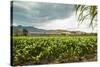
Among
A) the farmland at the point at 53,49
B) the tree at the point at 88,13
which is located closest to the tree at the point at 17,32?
the farmland at the point at 53,49

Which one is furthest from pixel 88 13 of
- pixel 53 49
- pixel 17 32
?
pixel 17 32

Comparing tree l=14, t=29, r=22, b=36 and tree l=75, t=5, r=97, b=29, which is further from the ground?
tree l=75, t=5, r=97, b=29

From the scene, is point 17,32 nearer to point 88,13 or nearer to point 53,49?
point 53,49

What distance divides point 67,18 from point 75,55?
0.50m

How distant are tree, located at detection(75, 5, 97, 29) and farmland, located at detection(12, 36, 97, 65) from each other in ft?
0.72

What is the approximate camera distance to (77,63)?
2.77 m

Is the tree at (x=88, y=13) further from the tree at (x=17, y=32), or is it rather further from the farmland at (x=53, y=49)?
the tree at (x=17, y=32)

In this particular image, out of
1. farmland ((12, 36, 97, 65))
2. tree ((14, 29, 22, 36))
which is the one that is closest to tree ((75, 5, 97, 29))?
farmland ((12, 36, 97, 65))

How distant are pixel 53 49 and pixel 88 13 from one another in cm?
70

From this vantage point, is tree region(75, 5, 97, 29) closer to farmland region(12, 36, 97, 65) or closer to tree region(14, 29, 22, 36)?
farmland region(12, 36, 97, 65)

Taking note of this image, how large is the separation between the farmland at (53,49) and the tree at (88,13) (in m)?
0.22

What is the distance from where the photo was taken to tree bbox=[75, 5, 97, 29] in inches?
110

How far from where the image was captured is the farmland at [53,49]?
252cm
